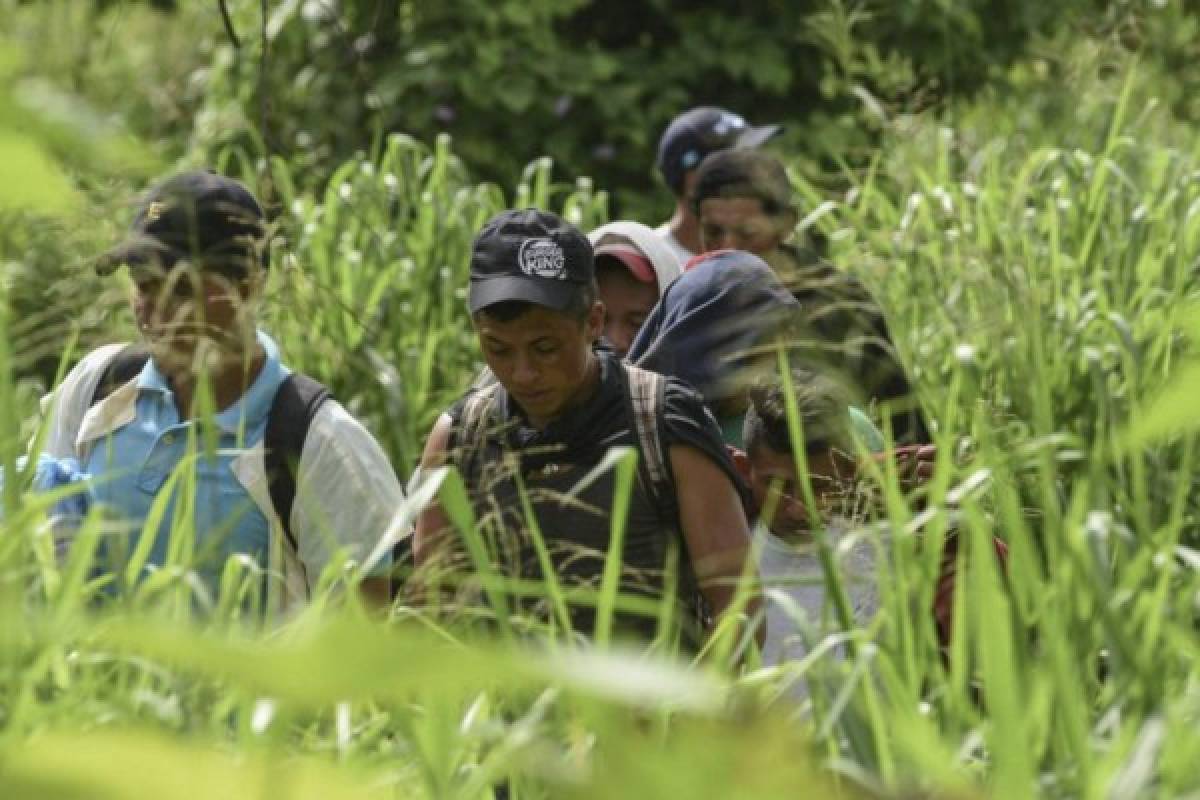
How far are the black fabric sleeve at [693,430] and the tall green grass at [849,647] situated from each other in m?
0.31

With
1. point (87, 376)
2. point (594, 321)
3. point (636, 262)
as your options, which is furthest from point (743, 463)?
point (636, 262)

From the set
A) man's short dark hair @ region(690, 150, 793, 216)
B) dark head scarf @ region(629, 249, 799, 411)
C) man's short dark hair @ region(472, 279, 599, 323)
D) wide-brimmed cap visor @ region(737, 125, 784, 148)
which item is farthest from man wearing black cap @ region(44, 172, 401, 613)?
wide-brimmed cap visor @ region(737, 125, 784, 148)

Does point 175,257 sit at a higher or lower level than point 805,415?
higher

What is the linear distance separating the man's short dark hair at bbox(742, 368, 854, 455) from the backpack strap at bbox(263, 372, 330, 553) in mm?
615

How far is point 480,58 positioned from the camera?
27.6 feet

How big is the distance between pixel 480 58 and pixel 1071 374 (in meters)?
4.33

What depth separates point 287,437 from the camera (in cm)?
333

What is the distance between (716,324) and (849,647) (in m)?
1.55

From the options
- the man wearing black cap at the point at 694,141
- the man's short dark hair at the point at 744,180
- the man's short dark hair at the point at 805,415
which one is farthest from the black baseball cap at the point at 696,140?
the man's short dark hair at the point at 805,415

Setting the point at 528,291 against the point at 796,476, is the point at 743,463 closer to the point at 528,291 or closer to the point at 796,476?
the point at 796,476

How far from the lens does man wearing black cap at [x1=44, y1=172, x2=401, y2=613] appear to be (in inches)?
129

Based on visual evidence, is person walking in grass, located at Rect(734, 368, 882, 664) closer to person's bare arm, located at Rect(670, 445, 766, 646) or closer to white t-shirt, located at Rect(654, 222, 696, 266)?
person's bare arm, located at Rect(670, 445, 766, 646)

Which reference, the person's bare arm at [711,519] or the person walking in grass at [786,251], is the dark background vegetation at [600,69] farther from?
the person's bare arm at [711,519]

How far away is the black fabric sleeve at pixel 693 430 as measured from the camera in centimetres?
323
